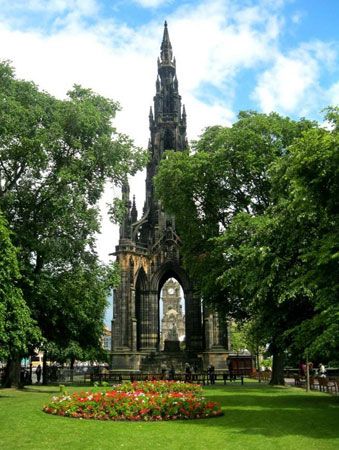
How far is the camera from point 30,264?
26.9 m

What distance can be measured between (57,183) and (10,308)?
699 centimetres

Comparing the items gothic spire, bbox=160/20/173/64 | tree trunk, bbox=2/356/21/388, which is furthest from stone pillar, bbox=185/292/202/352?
gothic spire, bbox=160/20/173/64

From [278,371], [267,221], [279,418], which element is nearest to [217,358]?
[278,371]

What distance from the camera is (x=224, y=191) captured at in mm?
30406

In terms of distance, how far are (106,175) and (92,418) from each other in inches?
685

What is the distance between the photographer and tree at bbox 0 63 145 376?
25312 mm

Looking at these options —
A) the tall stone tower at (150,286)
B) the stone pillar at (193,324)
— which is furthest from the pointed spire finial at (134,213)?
the stone pillar at (193,324)

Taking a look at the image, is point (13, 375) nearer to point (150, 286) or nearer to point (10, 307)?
point (10, 307)

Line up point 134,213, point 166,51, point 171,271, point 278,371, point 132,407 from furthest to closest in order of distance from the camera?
1. point 166,51
2. point 134,213
3. point 171,271
4. point 278,371
5. point 132,407

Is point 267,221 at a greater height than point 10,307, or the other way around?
point 267,221

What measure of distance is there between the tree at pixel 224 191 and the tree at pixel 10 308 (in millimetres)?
10061

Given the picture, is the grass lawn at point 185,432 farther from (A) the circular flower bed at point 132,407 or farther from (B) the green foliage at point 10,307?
(B) the green foliage at point 10,307

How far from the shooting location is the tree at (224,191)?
27734mm

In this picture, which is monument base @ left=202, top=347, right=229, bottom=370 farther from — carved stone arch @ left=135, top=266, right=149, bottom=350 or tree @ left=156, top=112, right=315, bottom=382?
tree @ left=156, top=112, right=315, bottom=382
